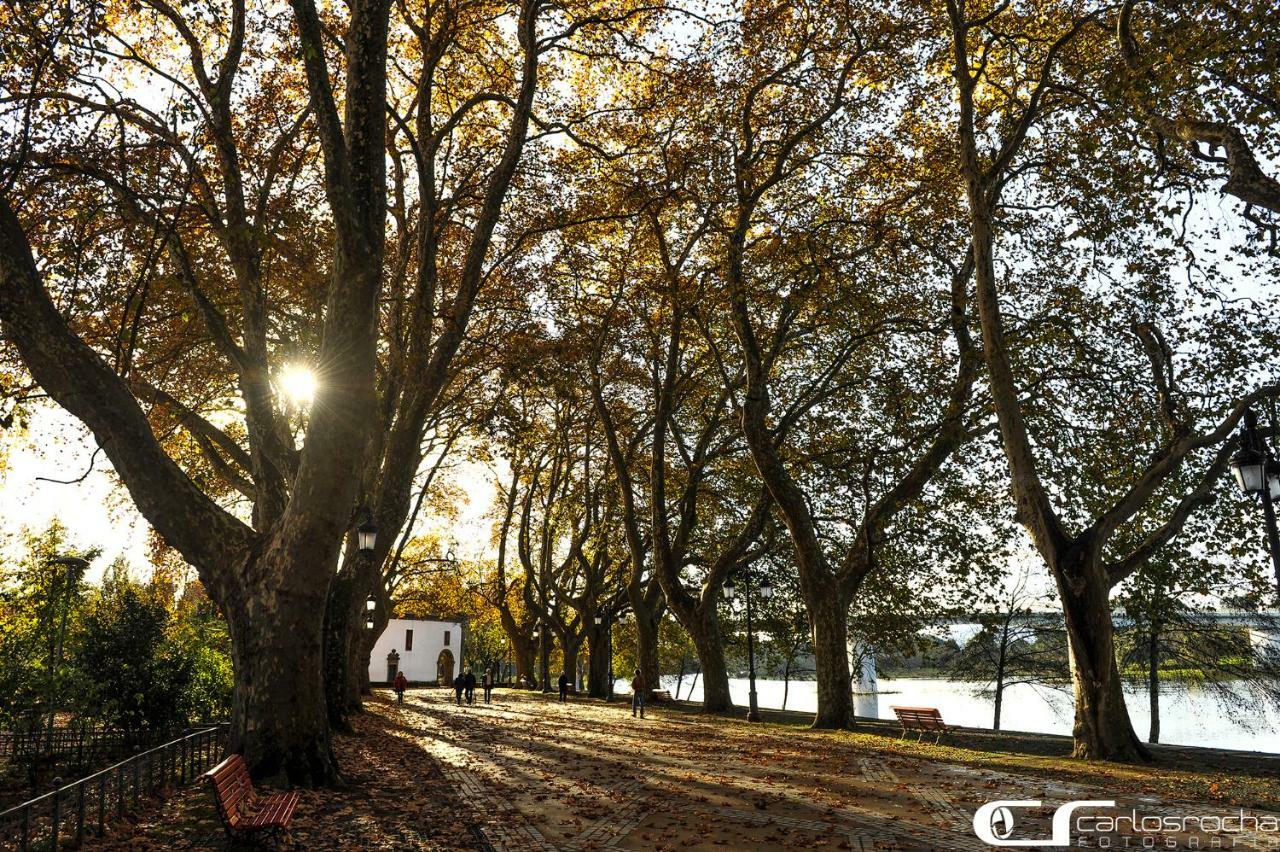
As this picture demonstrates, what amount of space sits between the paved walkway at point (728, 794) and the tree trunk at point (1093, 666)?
277 centimetres

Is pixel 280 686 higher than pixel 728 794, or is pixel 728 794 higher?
pixel 280 686

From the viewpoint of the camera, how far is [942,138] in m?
18.5

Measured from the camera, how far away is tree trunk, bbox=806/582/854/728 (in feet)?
63.7

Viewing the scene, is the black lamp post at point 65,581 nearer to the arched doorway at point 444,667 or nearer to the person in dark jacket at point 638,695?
the person in dark jacket at point 638,695

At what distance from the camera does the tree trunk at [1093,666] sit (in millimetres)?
13562

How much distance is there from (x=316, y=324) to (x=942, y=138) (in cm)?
1451

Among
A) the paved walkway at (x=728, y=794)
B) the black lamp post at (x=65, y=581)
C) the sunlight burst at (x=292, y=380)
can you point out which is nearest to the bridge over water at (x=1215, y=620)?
the paved walkway at (x=728, y=794)

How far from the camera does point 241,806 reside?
22.1ft

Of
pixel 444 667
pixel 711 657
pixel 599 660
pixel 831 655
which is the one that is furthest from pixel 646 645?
pixel 444 667

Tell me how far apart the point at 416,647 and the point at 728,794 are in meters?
56.0

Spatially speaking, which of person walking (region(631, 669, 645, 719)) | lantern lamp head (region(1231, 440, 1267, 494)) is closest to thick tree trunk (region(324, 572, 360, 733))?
person walking (region(631, 669, 645, 719))

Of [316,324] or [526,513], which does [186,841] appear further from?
[526,513]

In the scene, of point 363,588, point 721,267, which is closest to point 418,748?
point 363,588

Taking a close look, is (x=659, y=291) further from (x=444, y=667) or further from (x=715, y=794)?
(x=444, y=667)
